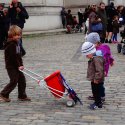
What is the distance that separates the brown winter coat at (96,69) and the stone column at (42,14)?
52.8 feet

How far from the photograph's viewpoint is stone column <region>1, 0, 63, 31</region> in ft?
77.8

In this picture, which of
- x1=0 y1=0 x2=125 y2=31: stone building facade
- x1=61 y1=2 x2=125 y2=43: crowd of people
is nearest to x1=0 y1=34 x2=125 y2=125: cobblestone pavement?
x1=61 y1=2 x2=125 y2=43: crowd of people

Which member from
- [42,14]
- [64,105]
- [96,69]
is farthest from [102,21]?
[42,14]

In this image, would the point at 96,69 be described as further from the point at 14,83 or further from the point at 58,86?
the point at 14,83

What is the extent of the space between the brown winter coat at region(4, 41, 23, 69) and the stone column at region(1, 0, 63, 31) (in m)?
15.3

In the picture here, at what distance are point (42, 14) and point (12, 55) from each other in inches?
674

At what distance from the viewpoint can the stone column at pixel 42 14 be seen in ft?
77.8

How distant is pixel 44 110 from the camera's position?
7.27 meters

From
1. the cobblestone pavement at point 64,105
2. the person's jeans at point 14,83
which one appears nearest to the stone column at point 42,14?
the cobblestone pavement at point 64,105

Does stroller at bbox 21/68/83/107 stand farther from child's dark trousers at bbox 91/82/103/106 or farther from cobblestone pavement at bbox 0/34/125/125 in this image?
child's dark trousers at bbox 91/82/103/106

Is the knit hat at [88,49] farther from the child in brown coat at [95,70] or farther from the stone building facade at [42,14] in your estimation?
the stone building facade at [42,14]

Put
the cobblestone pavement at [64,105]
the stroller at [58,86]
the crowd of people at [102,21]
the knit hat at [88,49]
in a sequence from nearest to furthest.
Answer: the cobblestone pavement at [64,105] < the knit hat at [88,49] < the stroller at [58,86] < the crowd of people at [102,21]

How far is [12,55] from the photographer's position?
7.73 meters

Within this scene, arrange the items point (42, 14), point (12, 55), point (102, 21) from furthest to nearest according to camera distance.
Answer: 1. point (42, 14)
2. point (102, 21)
3. point (12, 55)
